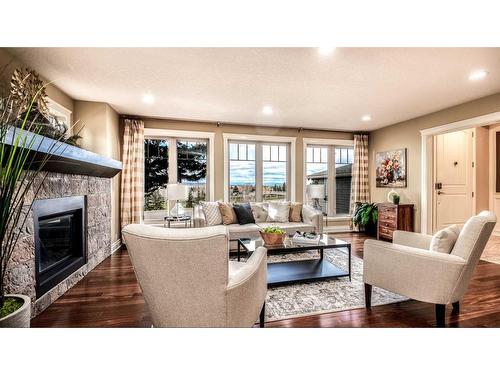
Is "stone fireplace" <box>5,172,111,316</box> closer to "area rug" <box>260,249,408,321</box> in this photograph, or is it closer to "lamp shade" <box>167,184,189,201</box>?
"lamp shade" <box>167,184,189,201</box>

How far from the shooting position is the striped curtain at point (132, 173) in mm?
4367

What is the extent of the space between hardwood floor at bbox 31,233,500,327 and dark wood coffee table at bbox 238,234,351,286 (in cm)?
57

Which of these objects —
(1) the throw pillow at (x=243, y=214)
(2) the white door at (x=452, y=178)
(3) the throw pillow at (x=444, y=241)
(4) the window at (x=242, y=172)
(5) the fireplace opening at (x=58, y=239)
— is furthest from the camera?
(4) the window at (x=242, y=172)

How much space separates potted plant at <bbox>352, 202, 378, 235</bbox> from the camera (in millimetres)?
5074

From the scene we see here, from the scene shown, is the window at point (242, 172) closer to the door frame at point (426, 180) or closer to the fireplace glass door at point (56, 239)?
the fireplace glass door at point (56, 239)

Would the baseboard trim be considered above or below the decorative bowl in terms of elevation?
below

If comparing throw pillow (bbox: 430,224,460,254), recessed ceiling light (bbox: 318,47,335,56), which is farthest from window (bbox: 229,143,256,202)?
throw pillow (bbox: 430,224,460,254)

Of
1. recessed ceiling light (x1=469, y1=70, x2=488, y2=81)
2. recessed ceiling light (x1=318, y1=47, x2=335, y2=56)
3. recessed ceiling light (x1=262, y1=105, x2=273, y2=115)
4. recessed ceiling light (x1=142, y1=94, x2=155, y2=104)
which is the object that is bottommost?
recessed ceiling light (x1=318, y1=47, x2=335, y2=56)

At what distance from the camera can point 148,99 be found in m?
3.66

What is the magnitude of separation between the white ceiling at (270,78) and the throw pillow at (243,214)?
170 cm

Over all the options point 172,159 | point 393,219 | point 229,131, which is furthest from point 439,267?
point 172,159

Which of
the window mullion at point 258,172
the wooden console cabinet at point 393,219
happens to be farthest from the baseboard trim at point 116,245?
the wooden console cabinet at point 393,219
